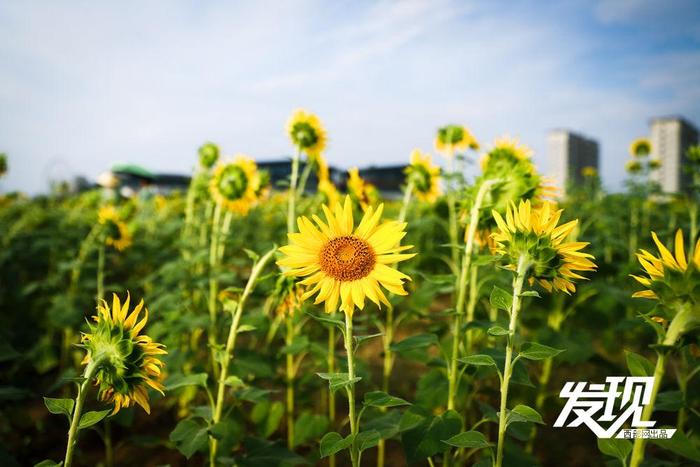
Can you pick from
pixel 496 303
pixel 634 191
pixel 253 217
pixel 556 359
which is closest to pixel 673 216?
pixel 634 191

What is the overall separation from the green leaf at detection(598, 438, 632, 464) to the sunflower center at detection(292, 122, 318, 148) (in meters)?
1.94

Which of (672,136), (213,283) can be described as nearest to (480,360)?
(213,283)

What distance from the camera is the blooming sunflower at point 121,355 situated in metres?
1.02

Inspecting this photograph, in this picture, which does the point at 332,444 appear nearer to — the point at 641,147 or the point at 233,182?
the point at 233,182

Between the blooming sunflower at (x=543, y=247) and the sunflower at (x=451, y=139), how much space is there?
2032mm

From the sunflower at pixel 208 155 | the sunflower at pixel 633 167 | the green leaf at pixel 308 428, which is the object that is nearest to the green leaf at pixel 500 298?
the green leaf at pixel 308 428

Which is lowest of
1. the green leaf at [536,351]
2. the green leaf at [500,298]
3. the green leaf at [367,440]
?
the green leaf at [367,440]

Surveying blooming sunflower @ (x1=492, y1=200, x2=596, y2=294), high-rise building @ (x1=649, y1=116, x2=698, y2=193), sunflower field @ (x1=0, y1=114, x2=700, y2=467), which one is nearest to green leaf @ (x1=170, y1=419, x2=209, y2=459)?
sunflower field @ (x1=0, y1=114, x2=700, y2=467)

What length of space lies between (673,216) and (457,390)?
2653 mm

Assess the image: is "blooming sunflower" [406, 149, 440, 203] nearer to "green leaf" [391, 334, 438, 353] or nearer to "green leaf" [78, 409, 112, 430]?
"green leaf" [391, 334, 438, 353]

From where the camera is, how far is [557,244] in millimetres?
1028

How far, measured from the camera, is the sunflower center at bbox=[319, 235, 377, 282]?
110 cm

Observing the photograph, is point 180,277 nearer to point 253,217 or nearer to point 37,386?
point 37,386

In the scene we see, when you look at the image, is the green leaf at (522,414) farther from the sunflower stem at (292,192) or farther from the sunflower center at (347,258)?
the sunflower stem at (292,192)
